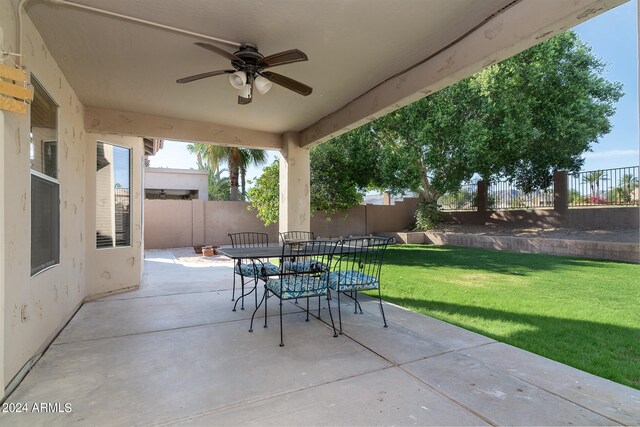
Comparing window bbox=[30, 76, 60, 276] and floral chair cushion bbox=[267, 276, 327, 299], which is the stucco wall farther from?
window bbox=[30, 76, 60, 276]

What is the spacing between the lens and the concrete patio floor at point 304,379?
187 centimetres

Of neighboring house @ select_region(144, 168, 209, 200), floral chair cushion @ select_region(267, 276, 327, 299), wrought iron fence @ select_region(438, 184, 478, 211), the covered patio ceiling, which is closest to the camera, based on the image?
the covered patio ceiling

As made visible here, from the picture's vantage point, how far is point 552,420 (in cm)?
181

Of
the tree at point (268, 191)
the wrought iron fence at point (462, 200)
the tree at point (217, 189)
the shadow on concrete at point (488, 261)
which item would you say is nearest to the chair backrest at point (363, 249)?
the shadow on concrete at point (488, 261)

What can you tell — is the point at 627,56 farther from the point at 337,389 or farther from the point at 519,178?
the point at 337,389

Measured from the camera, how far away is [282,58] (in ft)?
8.95

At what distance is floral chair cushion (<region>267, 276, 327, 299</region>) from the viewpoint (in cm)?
305

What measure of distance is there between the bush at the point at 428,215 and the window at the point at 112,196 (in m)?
9.30

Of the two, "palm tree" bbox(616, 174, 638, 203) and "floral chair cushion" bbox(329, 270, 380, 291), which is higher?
"palm tree" bbox(616, 174, 638, 203)

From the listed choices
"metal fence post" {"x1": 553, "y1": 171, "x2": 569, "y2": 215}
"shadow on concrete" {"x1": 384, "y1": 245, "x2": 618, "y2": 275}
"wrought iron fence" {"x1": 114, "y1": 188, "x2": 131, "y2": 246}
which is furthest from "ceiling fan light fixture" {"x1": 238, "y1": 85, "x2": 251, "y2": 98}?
"metal fence post" {"x1": 553, "y1": 171, "x2": 569, "y2": 215}

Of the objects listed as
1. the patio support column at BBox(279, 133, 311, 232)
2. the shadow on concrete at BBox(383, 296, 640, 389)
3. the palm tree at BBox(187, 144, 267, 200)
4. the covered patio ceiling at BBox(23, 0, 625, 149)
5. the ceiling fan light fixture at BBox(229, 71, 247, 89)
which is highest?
the palm tree at BBox(187, 144, 267, 200)

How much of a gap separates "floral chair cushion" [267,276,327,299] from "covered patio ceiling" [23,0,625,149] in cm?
216

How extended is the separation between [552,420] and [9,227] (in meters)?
3.37

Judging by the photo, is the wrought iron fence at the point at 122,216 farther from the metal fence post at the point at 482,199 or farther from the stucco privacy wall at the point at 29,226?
the metal fence post at the point at 482,199
